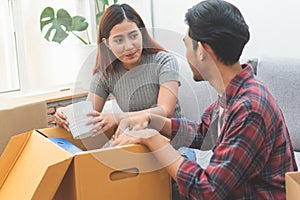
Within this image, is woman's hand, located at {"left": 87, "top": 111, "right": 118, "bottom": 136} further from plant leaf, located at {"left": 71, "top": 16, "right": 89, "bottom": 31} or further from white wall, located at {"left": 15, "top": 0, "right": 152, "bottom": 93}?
plant leaf, located at {"left": 71, "top": 16, "right": 89, "bottom": 31}

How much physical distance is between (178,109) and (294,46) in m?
1.23

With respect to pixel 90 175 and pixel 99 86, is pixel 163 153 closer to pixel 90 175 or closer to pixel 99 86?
pixel 90 175

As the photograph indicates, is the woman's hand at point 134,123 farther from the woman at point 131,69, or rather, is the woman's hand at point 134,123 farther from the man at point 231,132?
the woman at point 131,69

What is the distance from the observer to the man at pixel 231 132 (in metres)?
1.21

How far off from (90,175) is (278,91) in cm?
135

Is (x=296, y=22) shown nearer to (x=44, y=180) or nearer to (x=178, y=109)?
(x=178, y=109)

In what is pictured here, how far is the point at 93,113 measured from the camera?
160 centimetres

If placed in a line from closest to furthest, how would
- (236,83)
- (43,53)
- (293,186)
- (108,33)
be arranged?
(293,186) < (236,83) < (108,33) < (43,53)

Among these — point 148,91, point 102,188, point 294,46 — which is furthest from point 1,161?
point 294,46

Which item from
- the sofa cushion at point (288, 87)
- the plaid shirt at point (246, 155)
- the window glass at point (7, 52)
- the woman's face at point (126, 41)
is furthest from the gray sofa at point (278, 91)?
the window glass at point (7, 52)

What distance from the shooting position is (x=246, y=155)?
1.20 m

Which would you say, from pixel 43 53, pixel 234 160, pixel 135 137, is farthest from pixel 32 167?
pixel 43 53

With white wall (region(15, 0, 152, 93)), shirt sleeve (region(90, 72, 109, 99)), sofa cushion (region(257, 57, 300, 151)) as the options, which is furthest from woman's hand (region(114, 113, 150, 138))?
white wall (region(15, 0, 152, 93))

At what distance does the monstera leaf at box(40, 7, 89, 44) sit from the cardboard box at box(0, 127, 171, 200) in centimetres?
170
